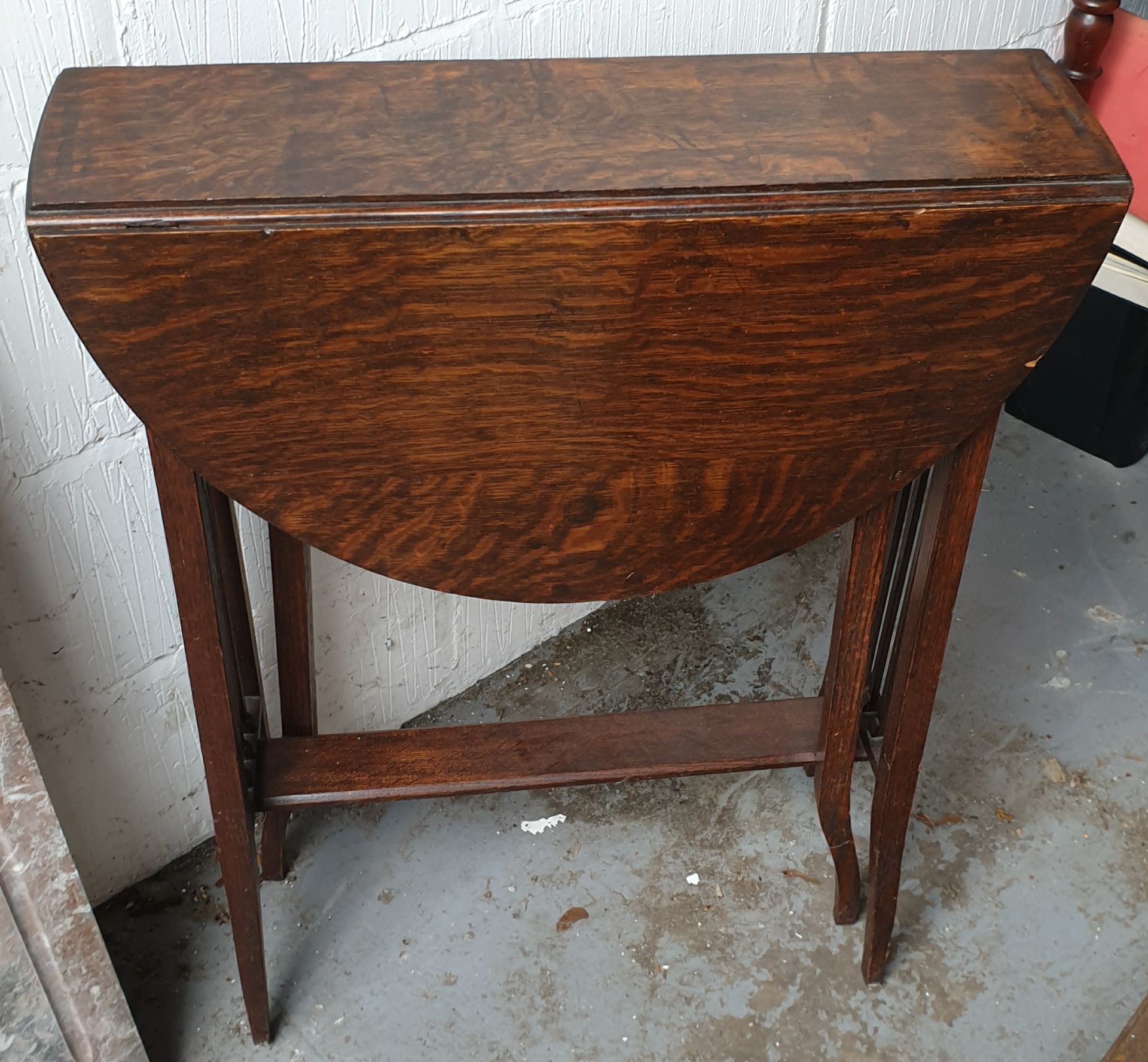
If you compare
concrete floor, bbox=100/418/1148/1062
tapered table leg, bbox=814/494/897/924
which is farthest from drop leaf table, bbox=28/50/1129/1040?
concrete floor, bbox=100/418/1148/1062

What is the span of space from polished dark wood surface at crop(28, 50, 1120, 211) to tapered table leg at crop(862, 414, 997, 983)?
278mm

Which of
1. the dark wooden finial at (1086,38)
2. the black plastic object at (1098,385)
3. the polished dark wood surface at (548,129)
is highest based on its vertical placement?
the polished dark wood surface at (548,129)

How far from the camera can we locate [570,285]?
3.16ft

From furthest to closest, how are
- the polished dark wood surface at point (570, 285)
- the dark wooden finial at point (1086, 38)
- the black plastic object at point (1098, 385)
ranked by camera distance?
1. the black plastic object at point (1098, 385)
2. the dark wooden finial at point (1086, 38)
3. the polished dark wood surface at point (570, 285)

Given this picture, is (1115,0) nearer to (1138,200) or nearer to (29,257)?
(1138,200)

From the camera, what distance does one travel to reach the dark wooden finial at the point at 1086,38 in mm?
2117

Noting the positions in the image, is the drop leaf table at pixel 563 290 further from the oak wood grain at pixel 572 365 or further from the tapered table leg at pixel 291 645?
the tapered table leg at pixel 291 645

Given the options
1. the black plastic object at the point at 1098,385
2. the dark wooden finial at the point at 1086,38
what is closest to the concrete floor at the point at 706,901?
the black plastic object at the point at 1098,385

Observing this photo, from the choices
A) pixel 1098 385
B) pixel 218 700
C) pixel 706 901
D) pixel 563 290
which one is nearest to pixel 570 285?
pixel 563 290

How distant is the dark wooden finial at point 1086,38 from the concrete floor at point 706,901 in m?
0.99

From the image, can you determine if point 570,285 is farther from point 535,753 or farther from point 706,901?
point 706,901

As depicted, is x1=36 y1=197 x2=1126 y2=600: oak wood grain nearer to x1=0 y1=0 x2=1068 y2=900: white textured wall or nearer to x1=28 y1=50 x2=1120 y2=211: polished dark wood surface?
x1=28 y1=50 x2=1120 y2=211: polished dark wood surface

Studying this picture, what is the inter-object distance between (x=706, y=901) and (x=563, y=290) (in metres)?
1.03

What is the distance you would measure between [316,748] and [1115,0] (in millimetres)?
1840
